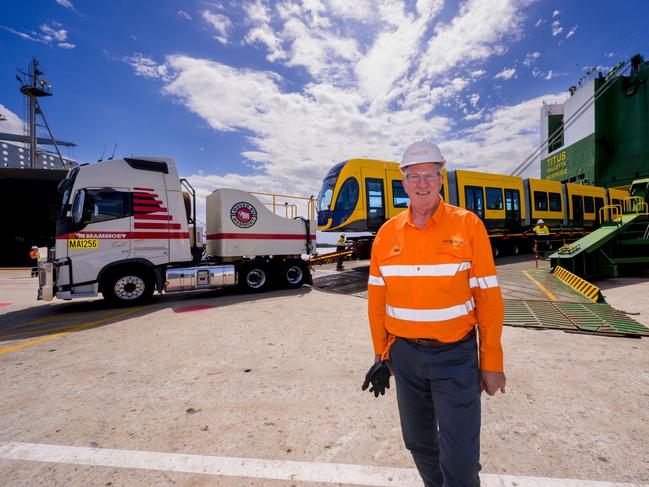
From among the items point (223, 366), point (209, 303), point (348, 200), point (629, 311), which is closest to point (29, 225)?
point (209, 303)

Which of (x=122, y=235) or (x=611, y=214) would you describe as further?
(x=611, y=214)

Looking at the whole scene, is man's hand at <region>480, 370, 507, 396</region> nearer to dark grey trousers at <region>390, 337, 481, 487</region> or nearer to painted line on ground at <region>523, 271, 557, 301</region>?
dark grey trousers at <region>390, 337, 481, 487</region>

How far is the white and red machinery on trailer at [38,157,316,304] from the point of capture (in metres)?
6.28

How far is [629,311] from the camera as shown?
5578mm

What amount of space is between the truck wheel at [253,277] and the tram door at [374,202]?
12.6 ft

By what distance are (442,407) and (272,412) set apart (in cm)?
161

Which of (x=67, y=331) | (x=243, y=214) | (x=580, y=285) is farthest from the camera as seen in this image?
(x=243, y=214)

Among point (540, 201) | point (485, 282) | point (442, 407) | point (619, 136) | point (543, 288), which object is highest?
point (619, 136)

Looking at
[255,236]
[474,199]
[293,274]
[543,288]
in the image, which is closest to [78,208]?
[255,236]

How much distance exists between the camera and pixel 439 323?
1504 millimetres

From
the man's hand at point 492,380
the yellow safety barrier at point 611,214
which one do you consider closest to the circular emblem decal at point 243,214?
the man's hand at point 492,380

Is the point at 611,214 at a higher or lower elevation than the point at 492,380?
higher

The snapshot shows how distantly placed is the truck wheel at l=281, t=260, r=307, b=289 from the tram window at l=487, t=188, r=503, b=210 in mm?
8713

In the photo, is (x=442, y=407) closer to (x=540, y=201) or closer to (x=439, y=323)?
(x=439, y=323)
